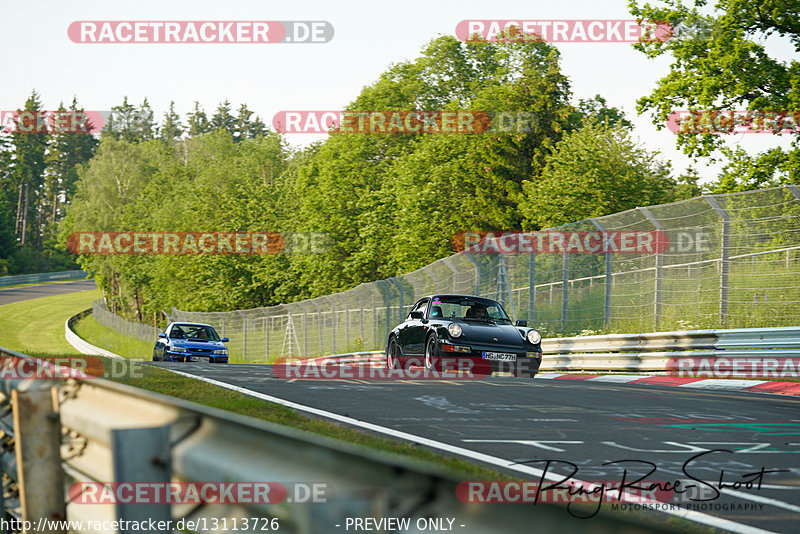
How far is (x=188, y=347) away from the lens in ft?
87.0

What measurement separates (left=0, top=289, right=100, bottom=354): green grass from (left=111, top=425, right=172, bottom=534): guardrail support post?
60346mm

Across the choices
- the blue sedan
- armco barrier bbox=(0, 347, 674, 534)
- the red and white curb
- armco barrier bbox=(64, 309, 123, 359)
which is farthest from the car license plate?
armco barrier bbox=(64, 309, 123, 359)

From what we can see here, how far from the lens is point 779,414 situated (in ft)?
30.6

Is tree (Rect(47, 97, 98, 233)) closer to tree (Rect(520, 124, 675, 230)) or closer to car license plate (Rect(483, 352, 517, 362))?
tree (Rect(520, 124, 675, 230))

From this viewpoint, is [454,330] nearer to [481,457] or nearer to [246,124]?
[481,457]

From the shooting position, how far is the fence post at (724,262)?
15.0 m

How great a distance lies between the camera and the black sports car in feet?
49.9

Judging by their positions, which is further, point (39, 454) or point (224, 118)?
point (224, 118)

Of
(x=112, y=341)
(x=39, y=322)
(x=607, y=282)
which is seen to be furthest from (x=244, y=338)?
(x=39, y=322)

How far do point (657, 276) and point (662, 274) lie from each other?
0.13m

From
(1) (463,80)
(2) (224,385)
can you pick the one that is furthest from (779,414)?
(1) (463,80)

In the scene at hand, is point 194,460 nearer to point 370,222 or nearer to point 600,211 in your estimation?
point 600,211

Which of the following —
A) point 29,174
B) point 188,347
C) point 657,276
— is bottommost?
point 188,347

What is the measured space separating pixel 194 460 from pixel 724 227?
14024 millimetres
